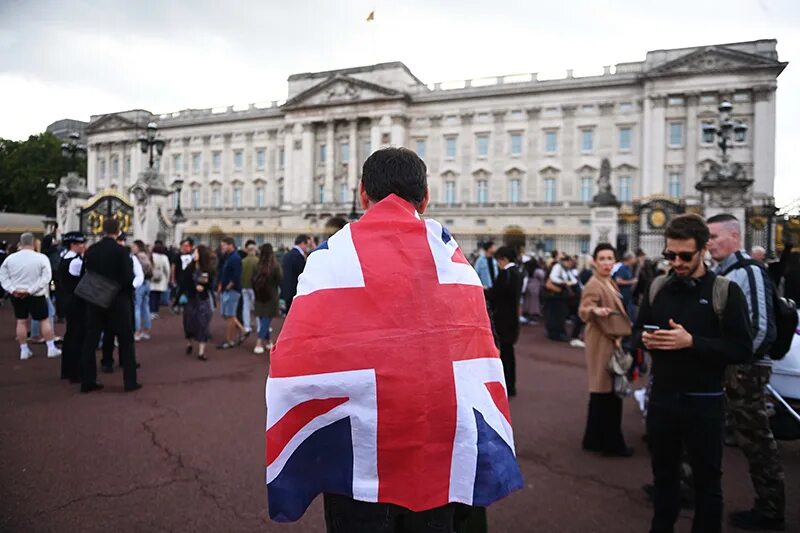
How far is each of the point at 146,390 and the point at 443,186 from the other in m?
45.0

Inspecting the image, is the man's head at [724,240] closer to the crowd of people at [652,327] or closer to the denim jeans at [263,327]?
the crowd of people at [652,327]

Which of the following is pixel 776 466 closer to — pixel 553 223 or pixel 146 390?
pixel 146 390

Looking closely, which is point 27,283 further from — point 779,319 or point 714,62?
point 714,62

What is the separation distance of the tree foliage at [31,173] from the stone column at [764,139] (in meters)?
61.5

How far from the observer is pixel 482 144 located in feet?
161

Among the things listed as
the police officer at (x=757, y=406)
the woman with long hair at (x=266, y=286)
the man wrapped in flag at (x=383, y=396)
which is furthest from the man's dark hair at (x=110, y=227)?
the police officer at (x=757, y=406)

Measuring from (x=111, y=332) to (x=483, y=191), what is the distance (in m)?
44.5

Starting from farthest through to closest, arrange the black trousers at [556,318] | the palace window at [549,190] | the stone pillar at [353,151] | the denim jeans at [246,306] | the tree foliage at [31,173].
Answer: the tree foliage at [31,173]
the stone pillar at [353,151]
the palace window at [549,190]
the black trousers at [556,318]
the denim jeans at [246,306]

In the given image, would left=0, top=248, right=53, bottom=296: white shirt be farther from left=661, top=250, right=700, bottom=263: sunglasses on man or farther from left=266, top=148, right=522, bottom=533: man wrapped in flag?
left=661, top=250, right=700, bottom=263: sunglasses on man

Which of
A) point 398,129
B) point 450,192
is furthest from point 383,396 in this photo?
point 398,129

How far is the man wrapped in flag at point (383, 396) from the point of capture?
1.72 m

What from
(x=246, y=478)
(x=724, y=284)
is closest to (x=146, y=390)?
(x=246, y=478)

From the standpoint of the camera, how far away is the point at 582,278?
11.8 m

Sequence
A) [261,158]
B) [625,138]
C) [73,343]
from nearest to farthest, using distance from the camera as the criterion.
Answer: [73,343], [625,138], [261,158]
